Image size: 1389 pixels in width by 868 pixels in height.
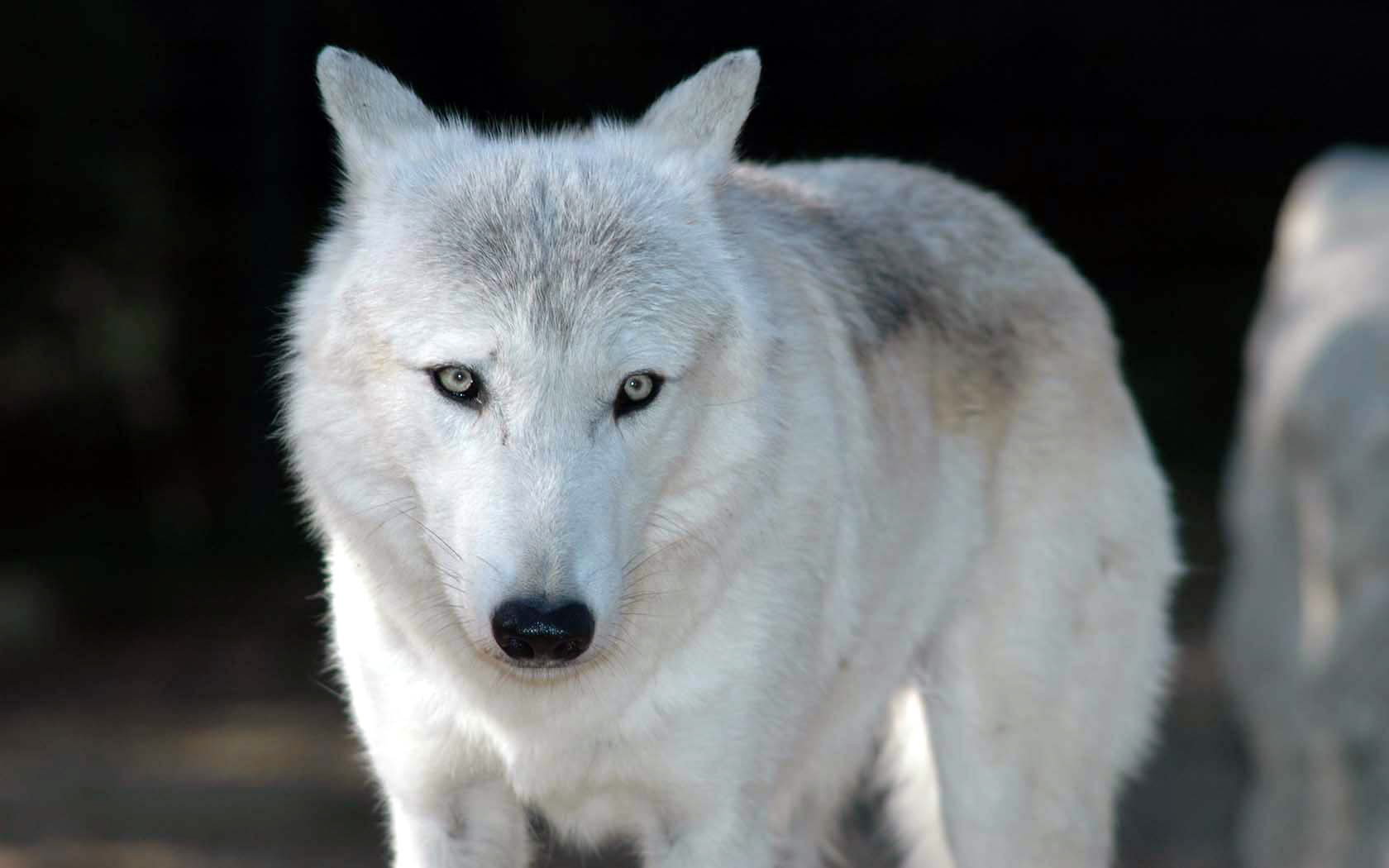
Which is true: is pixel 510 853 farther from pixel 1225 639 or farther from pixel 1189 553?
pixel 1189 553

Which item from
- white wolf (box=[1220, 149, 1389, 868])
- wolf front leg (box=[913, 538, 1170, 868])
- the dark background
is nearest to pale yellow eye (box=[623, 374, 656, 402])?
wolf front leg (box=[913, 538, 1170, 868])

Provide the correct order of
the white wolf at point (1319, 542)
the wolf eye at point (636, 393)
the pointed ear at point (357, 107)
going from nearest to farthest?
the wolf eye at point (636, 393) < the pointed ear at point (357, 107) < the white wolf at point (1319, 542)

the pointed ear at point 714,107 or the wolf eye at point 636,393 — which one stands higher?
the pointed ear at point 714,107

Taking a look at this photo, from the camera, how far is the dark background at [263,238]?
22.0 feet

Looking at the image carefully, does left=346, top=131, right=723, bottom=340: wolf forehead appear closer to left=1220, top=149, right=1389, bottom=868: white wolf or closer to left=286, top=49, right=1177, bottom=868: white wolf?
left=286, top=49, right=1177, bottom=868: white wolf

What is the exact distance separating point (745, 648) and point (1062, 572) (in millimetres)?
907

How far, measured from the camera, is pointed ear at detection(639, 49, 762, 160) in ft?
10.0

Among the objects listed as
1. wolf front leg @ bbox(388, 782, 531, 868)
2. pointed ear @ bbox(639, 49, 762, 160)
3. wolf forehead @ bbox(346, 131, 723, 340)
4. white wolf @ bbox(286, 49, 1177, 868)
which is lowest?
wolf front leg @ bbox(388, 782, 531, 868)

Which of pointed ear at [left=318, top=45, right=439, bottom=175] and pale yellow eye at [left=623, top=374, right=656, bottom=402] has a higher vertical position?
pointed ear at [left=318, top=45, right=439, bottom=175]

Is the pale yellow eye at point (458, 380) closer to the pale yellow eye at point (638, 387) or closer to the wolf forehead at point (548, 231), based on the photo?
the wolf forehead at point (548, 231)

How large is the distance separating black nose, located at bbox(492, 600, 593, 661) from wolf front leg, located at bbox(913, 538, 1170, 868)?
1.29 m

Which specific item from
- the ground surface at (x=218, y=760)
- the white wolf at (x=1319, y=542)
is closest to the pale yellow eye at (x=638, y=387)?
the white wolf at (x=1319, y=542)

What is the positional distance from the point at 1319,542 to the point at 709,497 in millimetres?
3276

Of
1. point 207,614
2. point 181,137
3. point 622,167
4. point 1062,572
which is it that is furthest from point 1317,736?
point 181,137
